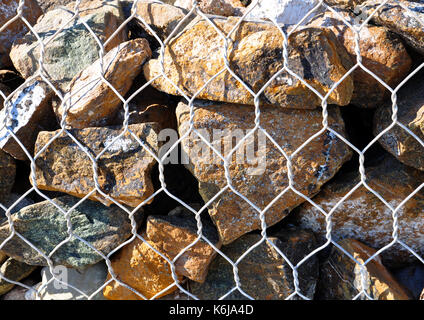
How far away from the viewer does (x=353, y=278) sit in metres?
1.02

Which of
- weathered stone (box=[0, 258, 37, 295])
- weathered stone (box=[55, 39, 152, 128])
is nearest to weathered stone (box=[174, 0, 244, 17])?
weathered stone (box=[55, 39, 152, 128])

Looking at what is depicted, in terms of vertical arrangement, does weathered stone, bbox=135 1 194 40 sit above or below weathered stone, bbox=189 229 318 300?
above

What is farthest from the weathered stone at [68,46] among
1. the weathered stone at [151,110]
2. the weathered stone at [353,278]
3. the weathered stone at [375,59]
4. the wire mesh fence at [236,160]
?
the weathered stone at [353,278]

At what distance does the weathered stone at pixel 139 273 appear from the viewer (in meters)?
1.09

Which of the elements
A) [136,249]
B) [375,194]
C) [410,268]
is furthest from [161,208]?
[410,268]

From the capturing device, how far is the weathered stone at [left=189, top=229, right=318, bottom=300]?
1062 millimetres

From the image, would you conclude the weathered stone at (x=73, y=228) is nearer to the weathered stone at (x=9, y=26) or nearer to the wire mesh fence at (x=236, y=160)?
the wire mesh fence at (x=236, y=160)

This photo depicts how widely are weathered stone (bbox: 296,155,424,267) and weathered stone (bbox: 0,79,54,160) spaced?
0.69m

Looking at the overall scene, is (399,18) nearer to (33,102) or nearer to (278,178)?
(278,178)

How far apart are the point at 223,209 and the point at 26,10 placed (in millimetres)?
844

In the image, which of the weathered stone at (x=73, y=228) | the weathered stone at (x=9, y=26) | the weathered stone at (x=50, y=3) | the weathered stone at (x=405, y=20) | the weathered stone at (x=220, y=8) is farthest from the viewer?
the weathered stone at (x=50, y=3)

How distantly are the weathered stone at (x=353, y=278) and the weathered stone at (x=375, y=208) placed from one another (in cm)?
4

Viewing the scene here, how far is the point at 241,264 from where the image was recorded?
109 cm

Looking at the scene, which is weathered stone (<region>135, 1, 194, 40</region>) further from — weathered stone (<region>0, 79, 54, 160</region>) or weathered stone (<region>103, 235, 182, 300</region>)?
weathered stone (<region>103, 235, 182, 300</region>)
